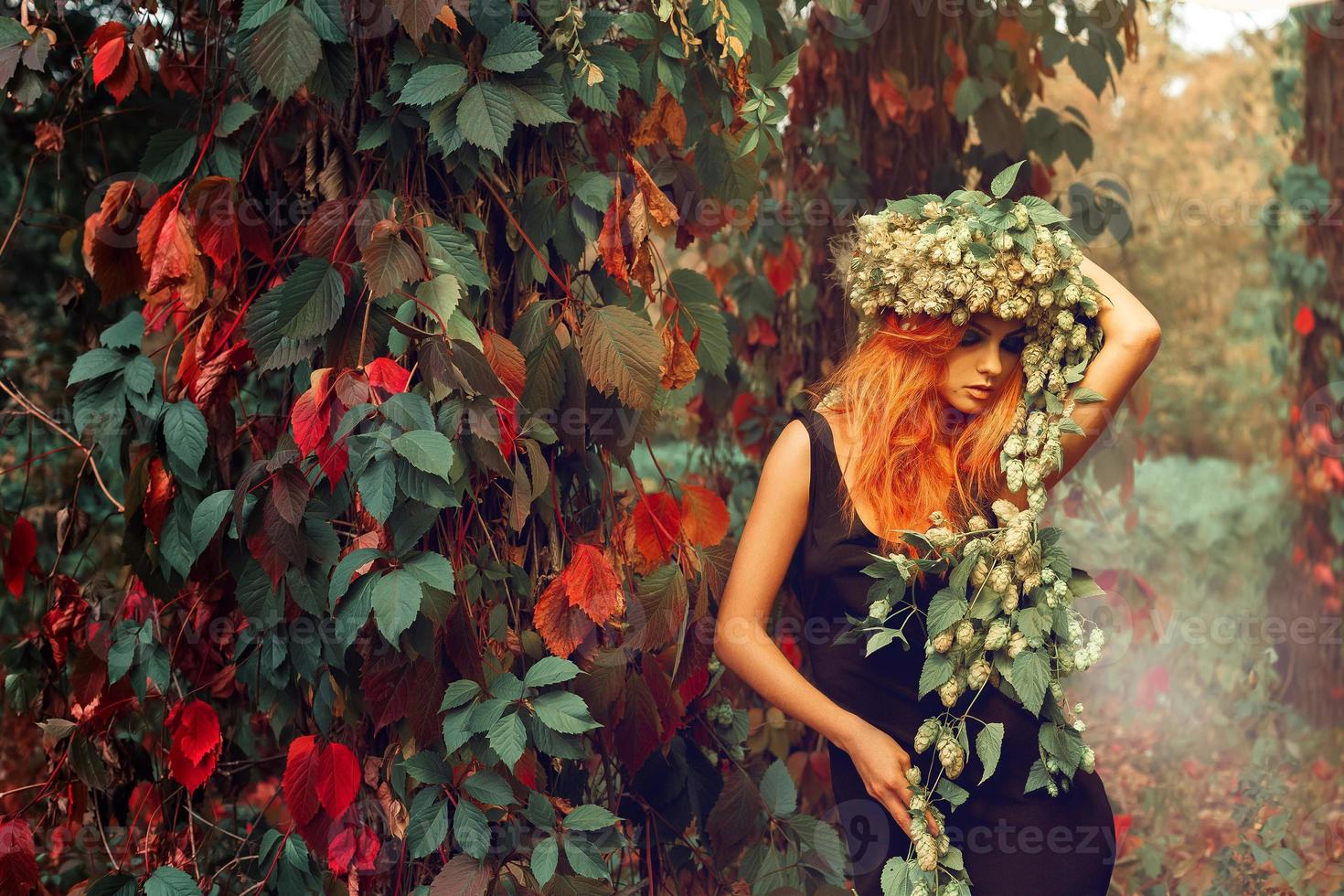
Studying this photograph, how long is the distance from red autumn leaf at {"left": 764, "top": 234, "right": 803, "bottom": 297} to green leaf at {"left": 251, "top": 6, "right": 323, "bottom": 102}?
2012 millimetres

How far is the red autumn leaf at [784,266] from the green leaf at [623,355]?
172cm

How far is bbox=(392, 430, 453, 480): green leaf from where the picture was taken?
1.71 meters

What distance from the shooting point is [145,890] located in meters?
2.02

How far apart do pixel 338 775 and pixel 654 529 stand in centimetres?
65

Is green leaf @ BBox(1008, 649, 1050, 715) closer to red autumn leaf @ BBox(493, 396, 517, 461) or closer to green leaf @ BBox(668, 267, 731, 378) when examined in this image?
green leaf @ BBox(668, 267, 731, 378)

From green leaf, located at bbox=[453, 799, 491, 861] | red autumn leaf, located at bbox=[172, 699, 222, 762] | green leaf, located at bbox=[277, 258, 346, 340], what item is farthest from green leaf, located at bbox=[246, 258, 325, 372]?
green leaf, located at bbox=[453, 799, 491, 861]

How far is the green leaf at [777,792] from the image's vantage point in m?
2.38

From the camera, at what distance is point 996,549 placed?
210cm

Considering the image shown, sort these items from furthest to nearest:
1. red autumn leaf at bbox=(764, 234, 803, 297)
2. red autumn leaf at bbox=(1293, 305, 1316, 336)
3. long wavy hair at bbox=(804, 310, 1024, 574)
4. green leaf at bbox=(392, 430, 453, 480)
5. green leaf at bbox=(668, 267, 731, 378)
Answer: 1. red autumn leaf at bbox=(1293, 305, 1316, 336)
2. red autumn leaf at bbox=(764, 234, 803, 297)
3. green leaf at bbox=(668, 267, 731, 378)
4. long wavy hair at bbox=(804, 310, 1024, 574)
5. green leaf at bbox=(392, 430, 453, 480)

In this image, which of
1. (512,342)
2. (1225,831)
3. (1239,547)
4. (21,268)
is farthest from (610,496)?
(1239,547)

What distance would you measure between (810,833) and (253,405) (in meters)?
1.84

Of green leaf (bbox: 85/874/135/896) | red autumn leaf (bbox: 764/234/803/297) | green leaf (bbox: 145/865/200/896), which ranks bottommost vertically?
green leaf (bbox: 85/874/135/896)

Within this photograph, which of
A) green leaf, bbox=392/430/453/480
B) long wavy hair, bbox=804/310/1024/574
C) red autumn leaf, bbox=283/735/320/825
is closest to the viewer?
green leaf, bbox=392/430/453/480

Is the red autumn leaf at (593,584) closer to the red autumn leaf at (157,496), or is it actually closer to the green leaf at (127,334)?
the red autumn leaf at (157,496)
